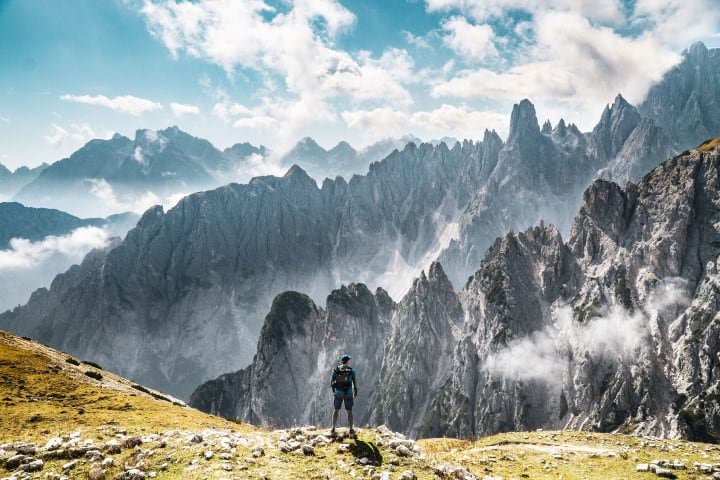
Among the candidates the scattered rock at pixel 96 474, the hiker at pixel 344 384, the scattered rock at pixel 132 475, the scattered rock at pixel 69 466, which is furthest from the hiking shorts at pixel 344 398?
the scattered rock at pixel 69 466

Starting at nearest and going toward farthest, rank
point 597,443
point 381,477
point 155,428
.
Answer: point 381,477
point 155,428
point 597,443

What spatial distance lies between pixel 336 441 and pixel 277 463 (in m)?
3.99

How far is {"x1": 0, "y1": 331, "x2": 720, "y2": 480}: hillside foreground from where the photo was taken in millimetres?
18438

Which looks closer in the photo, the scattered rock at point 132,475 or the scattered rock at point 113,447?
the scattered rock at point 132,475

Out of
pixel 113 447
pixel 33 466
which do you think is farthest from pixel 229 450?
pixel 33 466

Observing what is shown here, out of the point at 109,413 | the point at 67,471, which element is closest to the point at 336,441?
the point at 67,471

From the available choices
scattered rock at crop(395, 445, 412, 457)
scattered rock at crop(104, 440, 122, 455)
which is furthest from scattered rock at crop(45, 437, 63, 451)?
scattered rock at crop(395, 445, 412, 457)

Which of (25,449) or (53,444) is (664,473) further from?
(25,449)

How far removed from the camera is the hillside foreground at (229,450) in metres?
18.4

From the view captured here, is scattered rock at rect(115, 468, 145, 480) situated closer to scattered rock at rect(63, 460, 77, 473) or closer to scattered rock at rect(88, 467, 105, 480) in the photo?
scattered rock at rect(88, 467, 105, 480)

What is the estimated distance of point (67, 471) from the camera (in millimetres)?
18109

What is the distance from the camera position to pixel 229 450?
20578mm

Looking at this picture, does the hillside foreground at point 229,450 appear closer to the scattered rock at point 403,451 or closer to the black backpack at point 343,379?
the scattered rock at point 403,451

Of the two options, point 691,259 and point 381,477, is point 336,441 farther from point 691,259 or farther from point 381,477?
point 691,259
